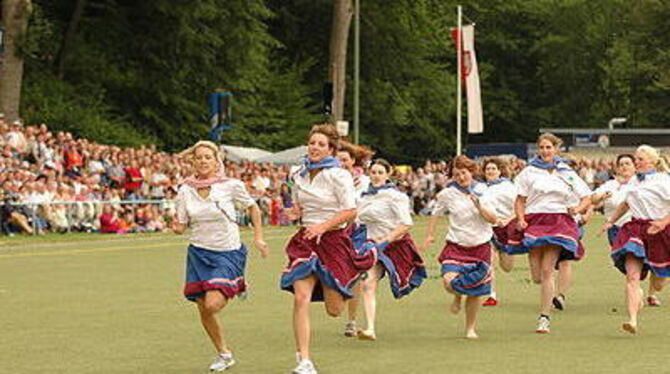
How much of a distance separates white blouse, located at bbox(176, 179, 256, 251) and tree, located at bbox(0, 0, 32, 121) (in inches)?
1204

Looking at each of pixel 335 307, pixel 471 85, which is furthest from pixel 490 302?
pixel 471 85

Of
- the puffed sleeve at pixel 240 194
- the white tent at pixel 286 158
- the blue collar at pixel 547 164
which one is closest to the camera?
the puffed sleeve at pixel 240 194

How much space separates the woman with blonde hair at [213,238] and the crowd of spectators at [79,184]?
1627 cm

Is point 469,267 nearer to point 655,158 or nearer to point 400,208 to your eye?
point 400,208

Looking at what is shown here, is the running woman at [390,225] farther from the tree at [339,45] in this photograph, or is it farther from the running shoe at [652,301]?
the tree at [339,45]

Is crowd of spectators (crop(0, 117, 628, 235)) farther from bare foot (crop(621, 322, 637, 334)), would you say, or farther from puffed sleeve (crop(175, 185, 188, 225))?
puffed sleeve (crop(175, 185, 188, 225))

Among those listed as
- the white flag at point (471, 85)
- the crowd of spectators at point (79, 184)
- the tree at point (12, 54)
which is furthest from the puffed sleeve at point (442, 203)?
the white flag at point (471, 85)

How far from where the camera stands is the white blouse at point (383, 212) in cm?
1653

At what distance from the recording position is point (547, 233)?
54.2ft

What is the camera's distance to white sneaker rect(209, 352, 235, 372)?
43.1 ft

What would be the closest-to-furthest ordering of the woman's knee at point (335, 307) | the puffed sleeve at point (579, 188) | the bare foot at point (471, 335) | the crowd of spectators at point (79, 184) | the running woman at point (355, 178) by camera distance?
the woman's knee at point (335, 307), the running woman at point (355, 178), the bare foot at point (471, 335), the puffed sleeve at point (579, 188), the crowd of spectators at point (79, 184)

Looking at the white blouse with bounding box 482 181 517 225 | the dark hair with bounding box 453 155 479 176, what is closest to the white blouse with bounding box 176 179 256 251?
the dark hair with bounding box 453 155 479 176

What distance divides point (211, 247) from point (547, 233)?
4.41m

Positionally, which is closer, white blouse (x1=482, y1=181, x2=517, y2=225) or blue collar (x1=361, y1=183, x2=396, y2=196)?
blue collar (x1=361, y1=183, x2=396, y2=196)
